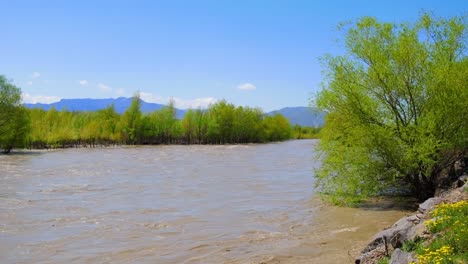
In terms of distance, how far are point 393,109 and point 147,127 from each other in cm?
8970

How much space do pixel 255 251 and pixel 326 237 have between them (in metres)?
3.16

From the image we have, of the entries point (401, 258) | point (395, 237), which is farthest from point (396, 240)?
point (401, 258)

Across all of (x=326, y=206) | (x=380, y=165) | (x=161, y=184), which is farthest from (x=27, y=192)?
(x=380, y=165)

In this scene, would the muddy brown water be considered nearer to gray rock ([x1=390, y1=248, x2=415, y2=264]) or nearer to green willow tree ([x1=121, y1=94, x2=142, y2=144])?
gray rock ([x1=390, y1=248, x2=415, y2=264])

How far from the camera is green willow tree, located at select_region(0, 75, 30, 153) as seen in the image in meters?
68.2

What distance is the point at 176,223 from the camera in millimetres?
18031

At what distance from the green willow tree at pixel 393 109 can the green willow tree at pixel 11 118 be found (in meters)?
62.4

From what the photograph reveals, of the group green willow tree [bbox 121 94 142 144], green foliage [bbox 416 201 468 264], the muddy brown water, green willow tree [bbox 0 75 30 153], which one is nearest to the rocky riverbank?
green foliage [bbox 416 201 468 264]

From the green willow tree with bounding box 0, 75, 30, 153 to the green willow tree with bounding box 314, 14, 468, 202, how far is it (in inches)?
2456

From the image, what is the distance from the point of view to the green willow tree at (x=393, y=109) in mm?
19016

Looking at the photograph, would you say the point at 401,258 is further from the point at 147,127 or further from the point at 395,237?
the point at 147,127

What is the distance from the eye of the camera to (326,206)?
70.4ft

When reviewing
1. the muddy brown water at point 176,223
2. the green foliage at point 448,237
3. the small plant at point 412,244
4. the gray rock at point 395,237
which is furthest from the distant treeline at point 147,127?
the green foliage at point 448,237

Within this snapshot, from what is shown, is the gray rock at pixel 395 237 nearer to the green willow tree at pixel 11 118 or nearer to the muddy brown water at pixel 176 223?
the muddy brown water at pixel 176 223
